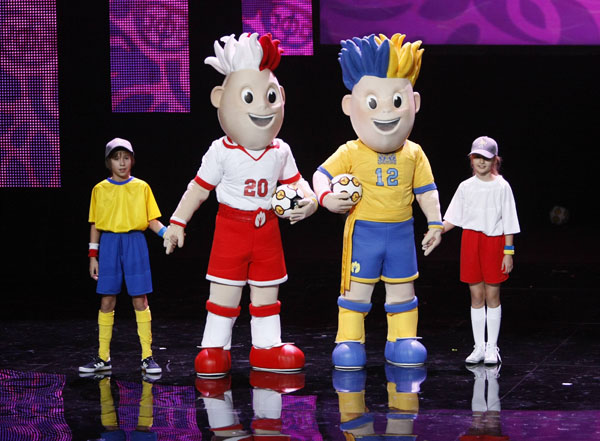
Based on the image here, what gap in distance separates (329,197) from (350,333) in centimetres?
76

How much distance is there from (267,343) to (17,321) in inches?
90.0

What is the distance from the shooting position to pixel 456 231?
11.0 meters

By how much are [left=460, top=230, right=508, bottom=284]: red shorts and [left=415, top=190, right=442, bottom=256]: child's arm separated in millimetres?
155

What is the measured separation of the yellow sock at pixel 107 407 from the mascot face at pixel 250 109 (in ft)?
4.69

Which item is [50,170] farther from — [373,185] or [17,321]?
[373,185]

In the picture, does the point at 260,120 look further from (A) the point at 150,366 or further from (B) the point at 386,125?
(A) the point at 150,366

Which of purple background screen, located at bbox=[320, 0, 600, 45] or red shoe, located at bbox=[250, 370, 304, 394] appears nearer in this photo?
red shoe, located at bbox=[250, 370, 304, 394]

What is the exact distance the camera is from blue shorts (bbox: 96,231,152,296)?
16.5 ft

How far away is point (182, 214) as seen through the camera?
5008 millimetres

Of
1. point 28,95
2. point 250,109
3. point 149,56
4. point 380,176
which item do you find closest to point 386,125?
point 380,176

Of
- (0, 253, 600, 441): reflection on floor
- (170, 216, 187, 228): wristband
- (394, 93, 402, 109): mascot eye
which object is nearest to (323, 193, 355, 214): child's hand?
(394, 93, 402, 109): mascot eye

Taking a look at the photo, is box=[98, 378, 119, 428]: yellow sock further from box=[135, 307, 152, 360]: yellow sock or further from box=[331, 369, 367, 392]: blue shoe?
box=[331, 369, 367, 392]: blue shoe

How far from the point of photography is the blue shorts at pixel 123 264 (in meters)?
5.02

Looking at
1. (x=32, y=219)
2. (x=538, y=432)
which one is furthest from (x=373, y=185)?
(x=32, y=219)
